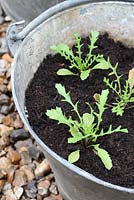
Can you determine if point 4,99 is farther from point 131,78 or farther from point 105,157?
point 105,157

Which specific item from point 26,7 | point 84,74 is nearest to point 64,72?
point 84,74

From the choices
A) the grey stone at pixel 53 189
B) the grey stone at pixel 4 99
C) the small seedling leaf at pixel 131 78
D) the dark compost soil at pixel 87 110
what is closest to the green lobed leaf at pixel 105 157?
the dark compost soil at pixel 87 110

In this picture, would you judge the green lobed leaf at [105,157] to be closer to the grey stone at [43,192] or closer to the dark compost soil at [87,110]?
the dark compost soil at [87,110]

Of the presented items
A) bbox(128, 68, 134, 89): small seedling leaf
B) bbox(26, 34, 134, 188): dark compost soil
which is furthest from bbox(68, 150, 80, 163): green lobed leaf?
bbox(128, 68, 134, 89): small seedling leaf

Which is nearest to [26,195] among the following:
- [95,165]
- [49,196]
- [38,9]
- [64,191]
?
[49,196]

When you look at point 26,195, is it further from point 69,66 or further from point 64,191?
point 69,66

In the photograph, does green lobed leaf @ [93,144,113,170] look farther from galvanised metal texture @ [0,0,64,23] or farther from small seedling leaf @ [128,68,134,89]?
galvanised metal texture @ [0,0,64,23]
